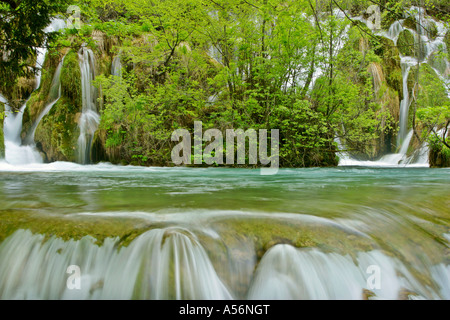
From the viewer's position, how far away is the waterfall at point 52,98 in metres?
11.5

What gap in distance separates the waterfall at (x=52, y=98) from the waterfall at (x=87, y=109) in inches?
42.7

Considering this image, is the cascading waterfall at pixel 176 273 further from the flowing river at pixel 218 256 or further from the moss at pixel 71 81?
the moss at pixel 71 81

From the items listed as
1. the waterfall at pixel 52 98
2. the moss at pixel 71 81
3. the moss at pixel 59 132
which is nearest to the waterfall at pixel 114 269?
the moss at pixel 59 132

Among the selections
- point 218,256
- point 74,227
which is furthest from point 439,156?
point 74,227

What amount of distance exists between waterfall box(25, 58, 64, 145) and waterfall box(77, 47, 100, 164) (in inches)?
42.7

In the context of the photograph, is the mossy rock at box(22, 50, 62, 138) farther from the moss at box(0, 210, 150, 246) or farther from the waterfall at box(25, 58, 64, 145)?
the moss at box(0, 210, 150, 246)

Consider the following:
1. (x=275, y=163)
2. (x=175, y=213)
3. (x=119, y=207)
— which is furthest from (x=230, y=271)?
(x=275, y=163)

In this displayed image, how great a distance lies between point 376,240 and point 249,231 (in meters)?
1.06

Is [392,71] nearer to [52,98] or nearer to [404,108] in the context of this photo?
[404,108]

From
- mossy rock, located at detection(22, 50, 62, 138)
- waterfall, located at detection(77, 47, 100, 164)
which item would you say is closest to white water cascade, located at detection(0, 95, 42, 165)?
mossy rock, located at detection(22, 50, 62, 138)

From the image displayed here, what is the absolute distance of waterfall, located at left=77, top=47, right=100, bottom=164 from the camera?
1102cm

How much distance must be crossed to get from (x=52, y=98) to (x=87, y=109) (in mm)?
1752

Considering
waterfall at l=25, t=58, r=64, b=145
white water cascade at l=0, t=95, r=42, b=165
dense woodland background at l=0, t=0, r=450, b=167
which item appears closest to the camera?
dense woodland background at l=0, t=0, r=450, b=167

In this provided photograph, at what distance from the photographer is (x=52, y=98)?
12.1 meters
